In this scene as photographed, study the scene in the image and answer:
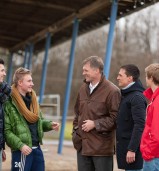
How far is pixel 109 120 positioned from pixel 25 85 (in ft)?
3.35

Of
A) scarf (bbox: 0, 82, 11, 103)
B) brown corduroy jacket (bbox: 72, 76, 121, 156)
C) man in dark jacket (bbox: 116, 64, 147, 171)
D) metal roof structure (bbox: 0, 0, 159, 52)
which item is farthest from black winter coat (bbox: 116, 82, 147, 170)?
metal roof structure (bbox: 0, 0, 159, 52)

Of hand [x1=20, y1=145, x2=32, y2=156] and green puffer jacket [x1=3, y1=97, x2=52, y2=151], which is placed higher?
green puffer jacket [x1=3, y1=97, x2=52, y2=151]

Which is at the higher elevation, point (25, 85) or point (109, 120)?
point (25, 85)

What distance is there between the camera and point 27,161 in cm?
541

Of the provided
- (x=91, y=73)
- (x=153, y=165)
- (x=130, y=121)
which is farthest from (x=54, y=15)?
(x=153, y=165)

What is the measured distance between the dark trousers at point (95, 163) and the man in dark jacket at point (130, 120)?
6.3 inches

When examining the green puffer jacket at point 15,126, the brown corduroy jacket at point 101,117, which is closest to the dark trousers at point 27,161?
the green puffer jacket at point 15,126

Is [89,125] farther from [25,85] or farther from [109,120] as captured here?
[25,85]

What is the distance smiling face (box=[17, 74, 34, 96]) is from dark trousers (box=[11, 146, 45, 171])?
672 mm

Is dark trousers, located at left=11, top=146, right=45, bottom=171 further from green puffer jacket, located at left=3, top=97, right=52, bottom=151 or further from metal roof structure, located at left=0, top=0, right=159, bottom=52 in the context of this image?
metal roof structure, located at left=0, top=0, right=159, bottom=52

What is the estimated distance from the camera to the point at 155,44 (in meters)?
33.2

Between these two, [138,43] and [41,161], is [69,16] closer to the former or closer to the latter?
[41,161]

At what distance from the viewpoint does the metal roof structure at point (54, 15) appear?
416 inches

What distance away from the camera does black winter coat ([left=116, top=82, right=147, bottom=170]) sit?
5230mm
